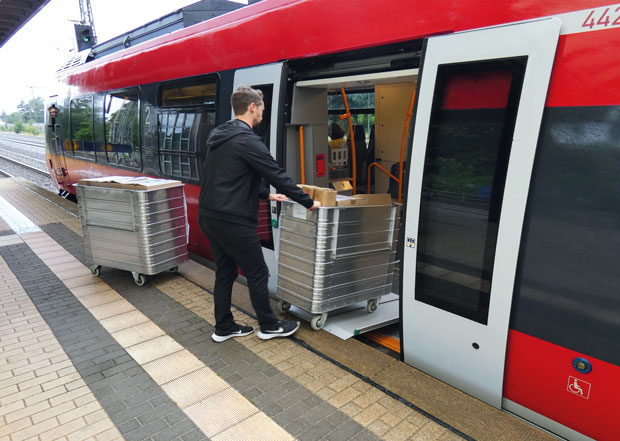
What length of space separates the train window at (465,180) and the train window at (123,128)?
5234mm

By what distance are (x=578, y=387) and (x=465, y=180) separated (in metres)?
1.25

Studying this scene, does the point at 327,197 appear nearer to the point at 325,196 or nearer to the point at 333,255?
the point at 325,196

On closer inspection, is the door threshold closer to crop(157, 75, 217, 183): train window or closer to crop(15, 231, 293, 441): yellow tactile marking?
crop(15, 231, 293, 441): yellow tactile marking

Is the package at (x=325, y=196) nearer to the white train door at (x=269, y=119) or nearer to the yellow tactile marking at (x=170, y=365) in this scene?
the white train door at (x=269, y=119)

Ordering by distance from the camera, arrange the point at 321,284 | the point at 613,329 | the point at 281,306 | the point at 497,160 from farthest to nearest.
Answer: the point at 281,306 → the point at 321,284 → the point at 497,160 → the point at 613,329

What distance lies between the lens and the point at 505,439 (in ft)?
7.95

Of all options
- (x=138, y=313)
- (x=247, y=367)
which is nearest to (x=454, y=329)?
(x=247, y=367)

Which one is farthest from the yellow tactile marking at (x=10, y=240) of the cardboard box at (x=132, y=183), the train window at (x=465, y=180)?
the train window at (x=465, y=180)

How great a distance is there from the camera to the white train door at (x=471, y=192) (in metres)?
2.28

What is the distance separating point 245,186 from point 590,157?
2218 mm

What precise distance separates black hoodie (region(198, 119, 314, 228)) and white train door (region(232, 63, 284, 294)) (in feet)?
2.48

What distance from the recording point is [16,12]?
10.0 metres

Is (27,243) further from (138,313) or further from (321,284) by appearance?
(321,284)

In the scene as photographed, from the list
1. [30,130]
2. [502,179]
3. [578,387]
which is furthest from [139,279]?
[30,130]
